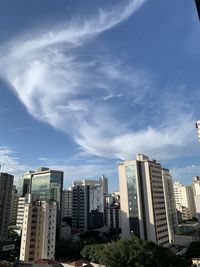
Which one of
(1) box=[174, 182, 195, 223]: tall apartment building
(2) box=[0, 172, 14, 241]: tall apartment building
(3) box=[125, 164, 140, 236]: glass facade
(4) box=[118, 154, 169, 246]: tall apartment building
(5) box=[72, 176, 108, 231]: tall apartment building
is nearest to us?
(4) box=[118, 154, 169, 246]: tall apartment building

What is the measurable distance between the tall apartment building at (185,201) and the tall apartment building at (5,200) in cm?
8160

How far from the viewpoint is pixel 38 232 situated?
47.8 m

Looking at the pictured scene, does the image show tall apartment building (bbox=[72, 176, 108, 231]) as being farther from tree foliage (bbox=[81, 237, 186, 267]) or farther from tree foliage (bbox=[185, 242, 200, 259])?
tree foliage (bbox=[81, 237, 186, 267])

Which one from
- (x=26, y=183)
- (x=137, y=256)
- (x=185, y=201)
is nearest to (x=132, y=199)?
(x=137, y=256)

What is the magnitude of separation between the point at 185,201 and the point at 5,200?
90.0 meters

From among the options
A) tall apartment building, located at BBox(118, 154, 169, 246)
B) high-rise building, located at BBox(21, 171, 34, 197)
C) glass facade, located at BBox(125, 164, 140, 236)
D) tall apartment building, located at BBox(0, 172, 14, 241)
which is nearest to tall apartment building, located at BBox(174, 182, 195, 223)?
tall apartment building, located at BBox(118, 154, 169, 246)

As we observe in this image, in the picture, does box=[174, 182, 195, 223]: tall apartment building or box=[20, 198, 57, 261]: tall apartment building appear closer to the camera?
box=[20, 198, 57, 261]: tall apartment building

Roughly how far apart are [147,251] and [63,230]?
51402 mm

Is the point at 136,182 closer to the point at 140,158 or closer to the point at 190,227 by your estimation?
the point at 140,158

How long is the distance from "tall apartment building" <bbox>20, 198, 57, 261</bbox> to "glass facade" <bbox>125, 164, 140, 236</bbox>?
1791 cm

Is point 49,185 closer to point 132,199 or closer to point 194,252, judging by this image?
point 132,199

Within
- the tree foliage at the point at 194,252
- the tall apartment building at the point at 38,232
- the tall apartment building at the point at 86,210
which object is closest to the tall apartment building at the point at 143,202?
the tree foliage at the point at 194,252

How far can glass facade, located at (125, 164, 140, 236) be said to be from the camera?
184ft

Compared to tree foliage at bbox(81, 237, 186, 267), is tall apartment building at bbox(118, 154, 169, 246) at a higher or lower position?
higher
